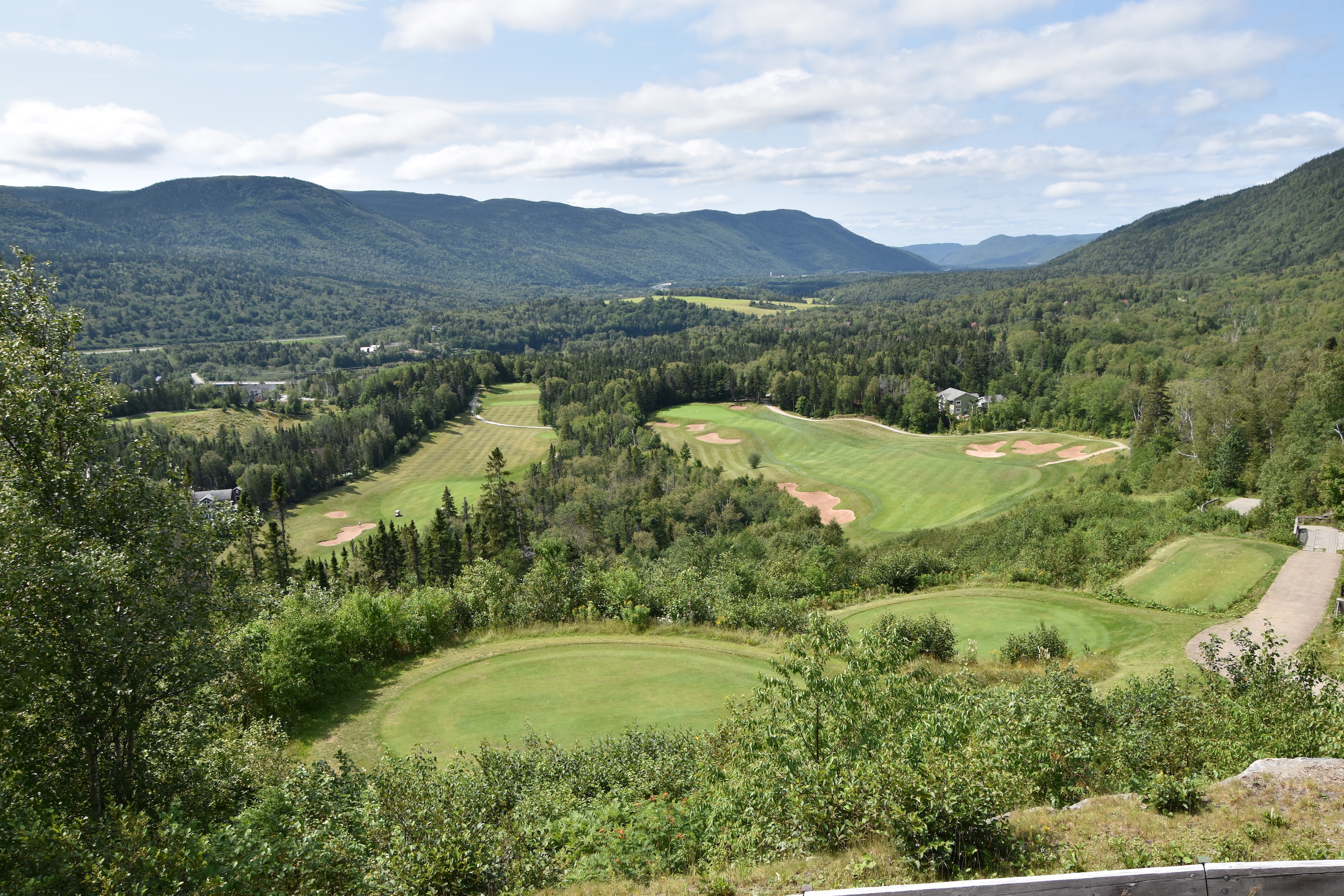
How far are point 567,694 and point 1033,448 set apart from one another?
77.0 metres

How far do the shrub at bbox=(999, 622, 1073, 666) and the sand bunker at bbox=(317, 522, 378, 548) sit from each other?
86.4 metres

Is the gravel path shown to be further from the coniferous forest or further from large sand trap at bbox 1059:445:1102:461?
large sand trap at bbox 1059:445:1102:461

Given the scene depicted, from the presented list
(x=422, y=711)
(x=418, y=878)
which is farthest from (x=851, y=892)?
(x=422, y=711)

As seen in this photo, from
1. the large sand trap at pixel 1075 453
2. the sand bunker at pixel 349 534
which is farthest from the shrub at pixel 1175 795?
the sand bunker at pixel 349 534

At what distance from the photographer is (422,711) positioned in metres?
25.9

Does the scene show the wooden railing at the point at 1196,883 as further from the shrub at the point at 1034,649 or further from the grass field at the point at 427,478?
the grass field at the point at 427,478

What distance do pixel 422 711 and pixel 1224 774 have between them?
78.4 feet

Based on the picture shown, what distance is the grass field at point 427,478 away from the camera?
3930 inches

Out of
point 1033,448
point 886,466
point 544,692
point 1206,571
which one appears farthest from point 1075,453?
point 544,692

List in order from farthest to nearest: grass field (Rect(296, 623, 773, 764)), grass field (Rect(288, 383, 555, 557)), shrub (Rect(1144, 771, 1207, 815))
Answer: grass field (Rect(288, 383, 555, 557)), grass field (Rect(296, 623, 773, 764)), shrub (Rect(1144, 771, 1207, 815))

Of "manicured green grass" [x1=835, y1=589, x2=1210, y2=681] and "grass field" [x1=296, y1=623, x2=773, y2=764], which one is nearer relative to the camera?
"grass field" [x1=296, y1=623, x2=773, y2=764]

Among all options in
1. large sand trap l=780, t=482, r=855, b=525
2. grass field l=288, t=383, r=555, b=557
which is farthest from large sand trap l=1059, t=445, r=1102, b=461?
grass field l=288, t=383, r=555, b=557

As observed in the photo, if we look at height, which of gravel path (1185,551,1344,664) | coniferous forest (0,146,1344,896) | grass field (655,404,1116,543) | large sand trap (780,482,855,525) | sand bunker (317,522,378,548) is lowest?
sand bunker (317,522,378,548)

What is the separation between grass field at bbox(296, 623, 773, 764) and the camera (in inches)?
937
